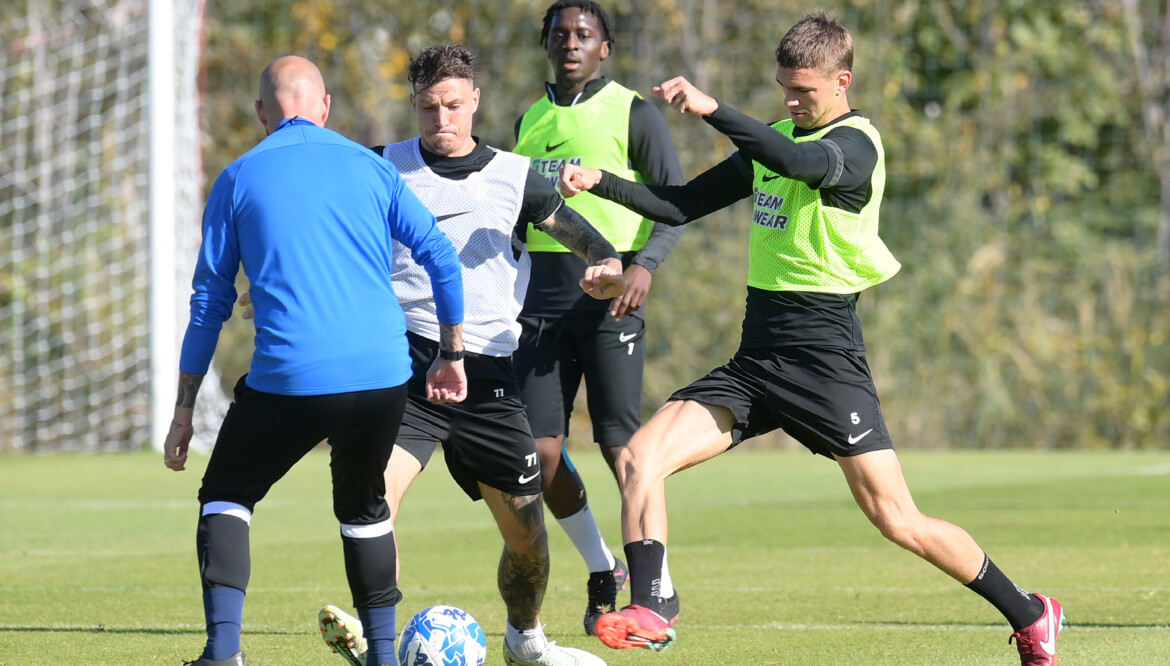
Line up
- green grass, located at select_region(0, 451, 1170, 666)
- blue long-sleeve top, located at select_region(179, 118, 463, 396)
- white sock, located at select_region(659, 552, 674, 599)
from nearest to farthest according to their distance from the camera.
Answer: blue long-sleeve top, located at select_region(179, 118, 463, 396), white sock, located at select_region(659, 552, 674, 599), green grass, located at select_region(0, 451, 1170, 666)

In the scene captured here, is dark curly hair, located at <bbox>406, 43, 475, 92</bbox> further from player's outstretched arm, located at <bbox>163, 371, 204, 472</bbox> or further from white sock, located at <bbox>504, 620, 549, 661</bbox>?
white sock, located at <bbox>504, 620, 549, 661</bbox>

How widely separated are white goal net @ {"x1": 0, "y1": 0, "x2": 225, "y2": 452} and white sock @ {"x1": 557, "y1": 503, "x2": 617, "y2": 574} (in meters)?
9.57

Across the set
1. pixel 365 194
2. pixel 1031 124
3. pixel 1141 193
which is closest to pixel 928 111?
pixel 1031 124

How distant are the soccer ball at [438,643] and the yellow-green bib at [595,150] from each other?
2.43 meters

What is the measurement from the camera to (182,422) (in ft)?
15.2

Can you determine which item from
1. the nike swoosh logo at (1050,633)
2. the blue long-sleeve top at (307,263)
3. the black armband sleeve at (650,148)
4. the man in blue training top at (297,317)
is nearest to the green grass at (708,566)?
the nike swoosh logo at (1050,633)

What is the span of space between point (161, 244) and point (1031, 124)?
29.9 ft

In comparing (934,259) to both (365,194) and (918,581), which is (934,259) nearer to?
(918,581)

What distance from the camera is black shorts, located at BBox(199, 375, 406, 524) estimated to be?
4.47 metres

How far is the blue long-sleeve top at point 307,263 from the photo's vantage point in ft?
14.5

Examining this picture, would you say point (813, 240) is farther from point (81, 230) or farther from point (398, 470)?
point (81, 230)

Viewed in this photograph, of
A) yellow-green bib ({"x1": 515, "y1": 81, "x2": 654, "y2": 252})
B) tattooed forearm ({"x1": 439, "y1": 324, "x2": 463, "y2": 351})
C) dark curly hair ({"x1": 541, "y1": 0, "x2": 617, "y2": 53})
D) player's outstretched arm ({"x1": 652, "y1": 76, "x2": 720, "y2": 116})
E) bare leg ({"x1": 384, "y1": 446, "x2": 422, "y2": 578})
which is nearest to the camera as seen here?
tattooed forearm ({"x1": 439, "y1": 324, "x2": 463, "y2": 351})

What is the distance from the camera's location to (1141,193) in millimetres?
17312

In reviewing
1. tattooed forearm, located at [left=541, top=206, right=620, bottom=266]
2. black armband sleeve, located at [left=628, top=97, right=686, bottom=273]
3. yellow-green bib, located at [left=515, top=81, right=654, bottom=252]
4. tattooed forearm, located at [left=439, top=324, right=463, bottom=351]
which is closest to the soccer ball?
tattooed forearm, located at [left=439, top=324, right=463, bottom=351]
